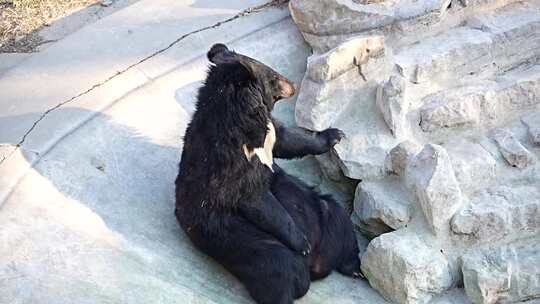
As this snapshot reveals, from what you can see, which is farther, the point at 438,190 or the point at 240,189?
the point at 438,190

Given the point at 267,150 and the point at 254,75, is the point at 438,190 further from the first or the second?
the point at 254,75

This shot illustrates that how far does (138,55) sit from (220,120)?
68.8 inches

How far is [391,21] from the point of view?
5293 mm

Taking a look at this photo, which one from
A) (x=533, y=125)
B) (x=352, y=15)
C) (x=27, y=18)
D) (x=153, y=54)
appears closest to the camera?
(x=533, y=125)

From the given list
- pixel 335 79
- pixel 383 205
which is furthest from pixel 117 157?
pixel 383 205

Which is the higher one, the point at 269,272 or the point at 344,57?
the point at 344,57

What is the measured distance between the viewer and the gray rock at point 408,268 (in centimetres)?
421

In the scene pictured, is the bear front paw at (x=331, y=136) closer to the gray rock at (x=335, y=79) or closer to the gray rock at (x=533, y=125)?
the gray rock at (x=335, y=79)

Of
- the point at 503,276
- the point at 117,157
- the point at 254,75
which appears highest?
the point at 254,75

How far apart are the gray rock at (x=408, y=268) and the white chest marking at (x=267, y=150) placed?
739mm

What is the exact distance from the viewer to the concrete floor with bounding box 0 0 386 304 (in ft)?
13.3

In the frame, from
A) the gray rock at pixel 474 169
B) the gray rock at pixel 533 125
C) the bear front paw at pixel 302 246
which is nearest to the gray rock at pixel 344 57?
the gray rock at pixel 474 169

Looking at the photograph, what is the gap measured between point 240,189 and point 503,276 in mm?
1412

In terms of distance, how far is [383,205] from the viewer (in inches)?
178
